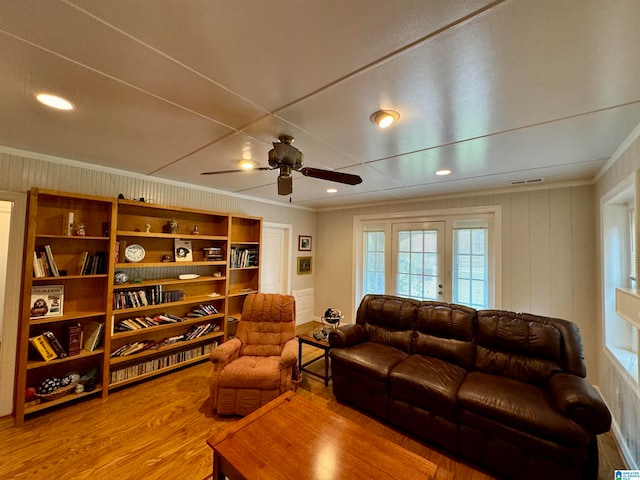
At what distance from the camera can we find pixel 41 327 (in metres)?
2.45

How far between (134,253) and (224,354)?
64.5 inches

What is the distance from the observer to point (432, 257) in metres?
4.06

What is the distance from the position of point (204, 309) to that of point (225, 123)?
2.65m

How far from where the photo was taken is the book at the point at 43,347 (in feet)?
7.50

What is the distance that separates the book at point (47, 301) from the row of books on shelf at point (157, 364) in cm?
85

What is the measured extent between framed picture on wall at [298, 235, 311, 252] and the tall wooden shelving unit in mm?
1420

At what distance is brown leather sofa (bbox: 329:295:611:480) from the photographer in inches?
64.1

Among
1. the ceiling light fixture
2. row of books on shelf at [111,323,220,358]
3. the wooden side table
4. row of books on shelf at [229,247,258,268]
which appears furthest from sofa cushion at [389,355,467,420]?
row of books on shelf at [229,247,258,268]

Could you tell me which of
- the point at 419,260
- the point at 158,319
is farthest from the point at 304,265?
the point at 158,319

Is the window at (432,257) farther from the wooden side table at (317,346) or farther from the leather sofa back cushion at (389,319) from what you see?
the wooden side table at (317,346)

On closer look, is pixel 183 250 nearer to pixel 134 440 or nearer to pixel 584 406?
pixel 134 440

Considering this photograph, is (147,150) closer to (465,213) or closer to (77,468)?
(77,468)

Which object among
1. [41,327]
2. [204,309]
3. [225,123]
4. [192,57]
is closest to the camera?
[192,57]

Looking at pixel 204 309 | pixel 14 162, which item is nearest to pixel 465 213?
pixel 204 309
